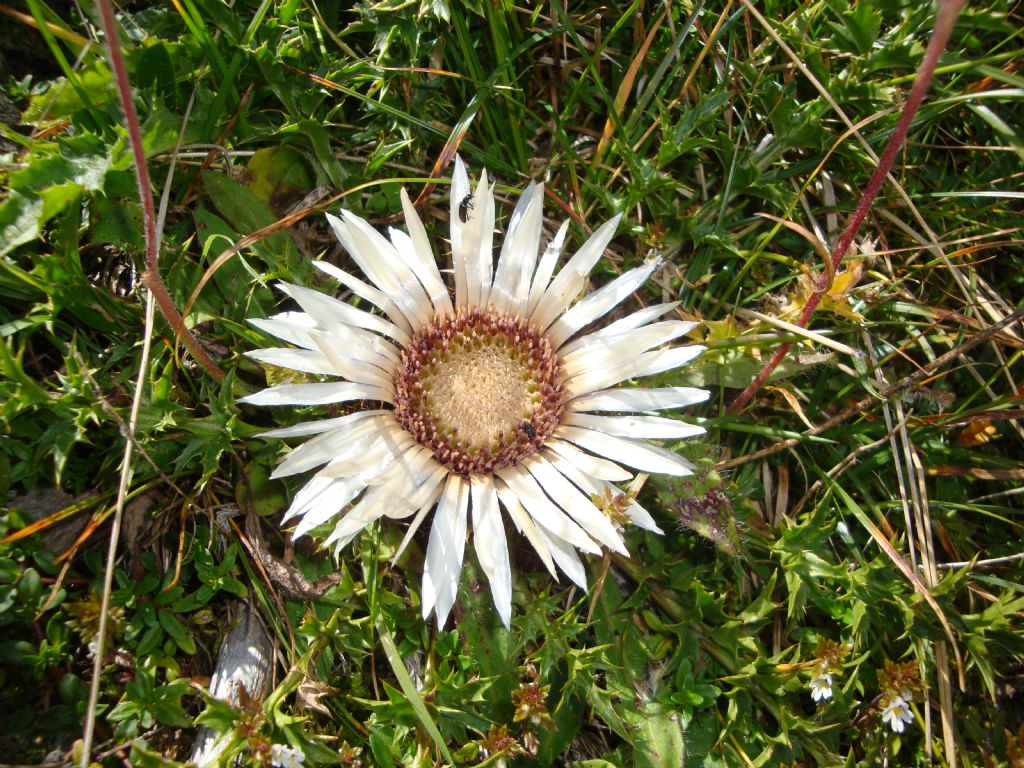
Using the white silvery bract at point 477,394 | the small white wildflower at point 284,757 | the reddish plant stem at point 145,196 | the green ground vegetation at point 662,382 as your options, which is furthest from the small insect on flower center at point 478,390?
the small white wildflower at point 284,757

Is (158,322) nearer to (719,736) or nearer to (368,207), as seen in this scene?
(368,207)

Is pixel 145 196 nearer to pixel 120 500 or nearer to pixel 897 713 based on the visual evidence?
pixel 120 500

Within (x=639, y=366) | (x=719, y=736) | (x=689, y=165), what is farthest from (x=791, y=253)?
(x=719, y=736)

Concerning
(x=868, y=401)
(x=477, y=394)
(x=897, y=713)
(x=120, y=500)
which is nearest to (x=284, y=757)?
(x=120, y=500)

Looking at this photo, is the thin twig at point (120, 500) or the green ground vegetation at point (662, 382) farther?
the green ground vegetation at point (662, 382)

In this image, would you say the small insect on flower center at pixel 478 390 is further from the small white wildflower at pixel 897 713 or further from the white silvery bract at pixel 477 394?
the small white wildflower at pixel 897 713

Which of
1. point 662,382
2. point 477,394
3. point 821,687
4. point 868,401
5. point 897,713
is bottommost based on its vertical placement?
point 897,713
